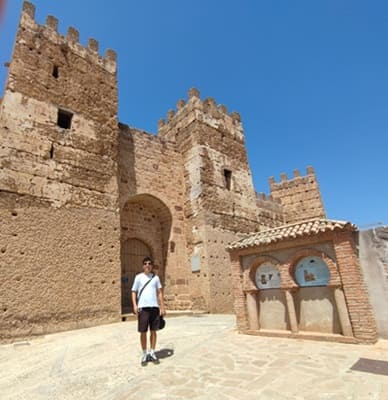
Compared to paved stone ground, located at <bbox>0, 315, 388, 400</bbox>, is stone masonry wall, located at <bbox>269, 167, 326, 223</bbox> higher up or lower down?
higher up

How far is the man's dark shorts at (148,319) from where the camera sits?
4.08 metres

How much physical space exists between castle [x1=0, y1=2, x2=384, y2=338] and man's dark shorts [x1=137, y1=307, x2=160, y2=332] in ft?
13.3

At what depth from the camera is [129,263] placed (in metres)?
10.8

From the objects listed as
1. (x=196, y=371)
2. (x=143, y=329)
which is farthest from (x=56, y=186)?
(x=196, y=371)

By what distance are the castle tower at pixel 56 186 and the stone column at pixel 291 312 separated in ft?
16.2

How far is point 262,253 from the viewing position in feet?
19.4

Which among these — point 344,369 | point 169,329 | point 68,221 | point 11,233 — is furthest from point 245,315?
point 11,233

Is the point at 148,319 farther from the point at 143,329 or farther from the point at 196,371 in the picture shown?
the point at 196,371

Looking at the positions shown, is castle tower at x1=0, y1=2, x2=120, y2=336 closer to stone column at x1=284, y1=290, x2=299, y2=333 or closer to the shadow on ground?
the shadow on ground

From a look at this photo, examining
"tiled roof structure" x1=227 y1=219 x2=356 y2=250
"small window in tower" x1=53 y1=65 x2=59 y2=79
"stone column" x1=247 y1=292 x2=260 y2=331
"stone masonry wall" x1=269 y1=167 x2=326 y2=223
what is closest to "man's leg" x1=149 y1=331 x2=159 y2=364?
"stone column" x1=247 y1=292 x2=260 y2=331

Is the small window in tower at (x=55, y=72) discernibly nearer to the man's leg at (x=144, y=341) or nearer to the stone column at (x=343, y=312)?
the man's leg at (x=144, y=341)

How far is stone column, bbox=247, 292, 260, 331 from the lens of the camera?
19.0 ft

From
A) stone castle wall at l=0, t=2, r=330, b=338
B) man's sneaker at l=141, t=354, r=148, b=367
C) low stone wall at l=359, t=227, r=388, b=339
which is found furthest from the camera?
stone castle wall at l=0, t=2, r=330, b=338

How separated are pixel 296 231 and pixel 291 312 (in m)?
1.50
